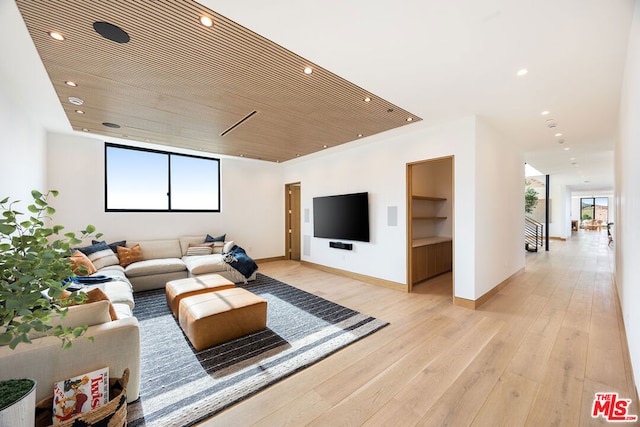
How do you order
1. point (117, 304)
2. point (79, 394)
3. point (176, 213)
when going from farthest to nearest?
point (176, 213), point (117, 304), point (79, 394)

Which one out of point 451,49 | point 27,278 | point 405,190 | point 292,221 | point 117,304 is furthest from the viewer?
point 292,221

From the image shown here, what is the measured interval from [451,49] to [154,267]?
215 inches

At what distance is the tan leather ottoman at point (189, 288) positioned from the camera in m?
3.37

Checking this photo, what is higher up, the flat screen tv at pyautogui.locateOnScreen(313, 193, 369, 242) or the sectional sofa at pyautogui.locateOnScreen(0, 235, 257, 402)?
the flat screen tv at pyautogui.locateOnScreen(313, 193, 369, 242)

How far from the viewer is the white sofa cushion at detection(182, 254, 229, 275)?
4777 mm

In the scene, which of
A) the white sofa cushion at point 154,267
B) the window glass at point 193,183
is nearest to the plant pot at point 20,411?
the white sofa cushion at point 154,267

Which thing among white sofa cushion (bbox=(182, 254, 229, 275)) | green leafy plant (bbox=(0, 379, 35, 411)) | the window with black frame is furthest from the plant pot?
the window with black frame

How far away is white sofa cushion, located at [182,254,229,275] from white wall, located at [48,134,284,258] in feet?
4.13

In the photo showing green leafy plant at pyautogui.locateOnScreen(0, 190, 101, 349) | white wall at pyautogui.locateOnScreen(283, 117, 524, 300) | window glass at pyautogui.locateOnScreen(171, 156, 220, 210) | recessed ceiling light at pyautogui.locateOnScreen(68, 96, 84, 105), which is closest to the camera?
green leafy plant at pyautogui.locateOnScreen(0, 190, 101, 349)

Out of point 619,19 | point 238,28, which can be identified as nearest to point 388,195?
point 619,19

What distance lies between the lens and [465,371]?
2.27m
